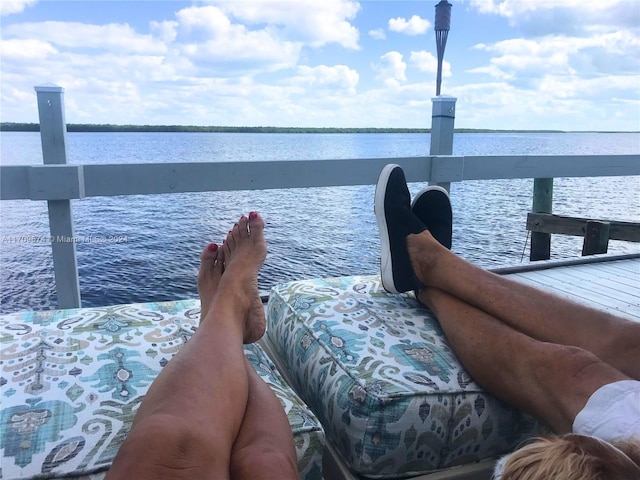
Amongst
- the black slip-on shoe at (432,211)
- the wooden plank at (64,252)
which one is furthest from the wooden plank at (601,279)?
the wooden plank at (64,252)

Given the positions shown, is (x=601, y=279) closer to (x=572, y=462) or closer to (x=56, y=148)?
(x=572, y=462)

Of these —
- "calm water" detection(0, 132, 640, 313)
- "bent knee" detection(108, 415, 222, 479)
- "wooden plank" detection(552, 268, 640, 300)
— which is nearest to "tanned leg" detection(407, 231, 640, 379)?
"bent knee" detection(108, 415, 222, 479)

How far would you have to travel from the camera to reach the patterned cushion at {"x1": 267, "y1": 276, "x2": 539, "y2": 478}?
109 centimetres

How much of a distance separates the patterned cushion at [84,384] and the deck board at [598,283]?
1.52m

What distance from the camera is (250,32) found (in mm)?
11445

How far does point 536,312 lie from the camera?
48.5 inches

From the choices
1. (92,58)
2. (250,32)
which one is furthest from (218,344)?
(92,58)

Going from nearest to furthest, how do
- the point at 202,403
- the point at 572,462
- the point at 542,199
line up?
the point at 572,462 < the point at 202,403 < the point at 542,199

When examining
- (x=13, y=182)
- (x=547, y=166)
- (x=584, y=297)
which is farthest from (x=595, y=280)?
(x=13, y=182)

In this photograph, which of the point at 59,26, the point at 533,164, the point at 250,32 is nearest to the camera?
the point at 533,164

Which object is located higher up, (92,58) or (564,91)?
(92,58)

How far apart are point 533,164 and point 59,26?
26.0 feet

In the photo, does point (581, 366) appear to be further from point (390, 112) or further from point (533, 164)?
point (390, 112)

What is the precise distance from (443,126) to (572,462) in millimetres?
2475
